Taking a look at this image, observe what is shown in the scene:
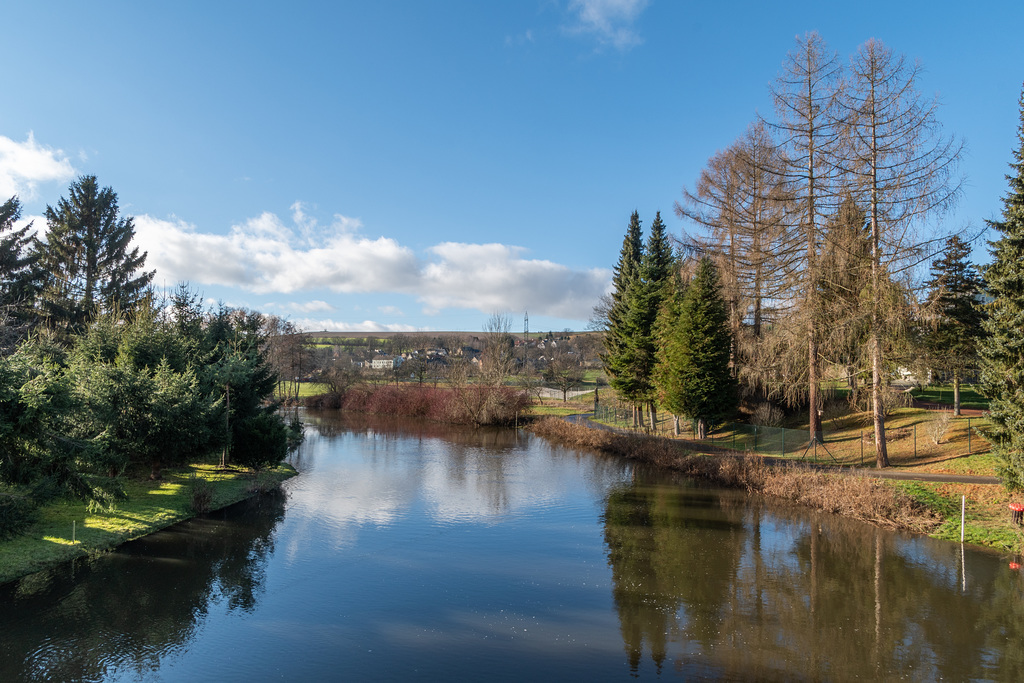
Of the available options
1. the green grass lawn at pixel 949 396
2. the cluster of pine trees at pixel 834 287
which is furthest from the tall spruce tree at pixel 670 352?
the green grass lawn at pixel 949 396

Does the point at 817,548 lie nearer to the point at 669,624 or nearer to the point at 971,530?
the point at 971,530

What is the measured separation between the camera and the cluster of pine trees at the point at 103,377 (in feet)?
40.0

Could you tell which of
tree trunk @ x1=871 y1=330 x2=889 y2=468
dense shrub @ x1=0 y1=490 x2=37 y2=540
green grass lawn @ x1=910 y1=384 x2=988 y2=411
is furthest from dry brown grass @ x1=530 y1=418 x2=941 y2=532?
dense shrub @ x1=0 y1=490 x2=37 y2=540

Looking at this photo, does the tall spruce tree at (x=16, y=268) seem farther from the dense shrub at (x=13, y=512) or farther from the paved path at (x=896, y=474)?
the paved path at (x=896, y=474)

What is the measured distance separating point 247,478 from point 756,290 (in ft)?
76.8

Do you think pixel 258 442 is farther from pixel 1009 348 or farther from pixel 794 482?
pixel 1009 348

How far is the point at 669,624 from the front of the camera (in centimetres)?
1062

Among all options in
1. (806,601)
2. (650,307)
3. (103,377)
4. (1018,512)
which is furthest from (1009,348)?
(103,377)

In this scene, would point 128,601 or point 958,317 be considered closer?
point 128,601

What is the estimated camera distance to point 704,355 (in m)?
28.0

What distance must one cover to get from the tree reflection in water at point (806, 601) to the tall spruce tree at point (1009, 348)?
10.5 ft

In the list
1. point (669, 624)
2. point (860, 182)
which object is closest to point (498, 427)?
point (860, 182)

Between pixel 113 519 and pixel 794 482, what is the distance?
21.6 meters

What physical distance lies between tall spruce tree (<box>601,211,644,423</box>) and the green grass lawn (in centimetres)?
1662
